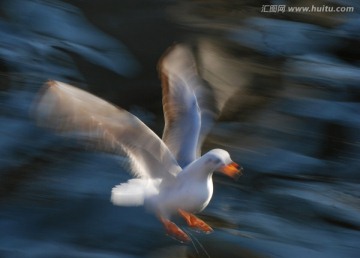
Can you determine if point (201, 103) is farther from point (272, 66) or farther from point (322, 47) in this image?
point (322, 47)

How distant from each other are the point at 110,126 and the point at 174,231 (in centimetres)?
25

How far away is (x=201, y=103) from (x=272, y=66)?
62 centimetres

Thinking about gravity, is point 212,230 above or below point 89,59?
below

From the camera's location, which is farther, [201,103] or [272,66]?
[272,66]

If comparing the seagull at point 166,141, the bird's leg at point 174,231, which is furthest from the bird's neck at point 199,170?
the bird's leg at point 174,231

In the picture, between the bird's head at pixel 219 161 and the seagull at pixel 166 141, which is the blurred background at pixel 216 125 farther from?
the bird's head at pixel 219 161

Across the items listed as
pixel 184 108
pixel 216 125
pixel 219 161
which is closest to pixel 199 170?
pixel 219 161

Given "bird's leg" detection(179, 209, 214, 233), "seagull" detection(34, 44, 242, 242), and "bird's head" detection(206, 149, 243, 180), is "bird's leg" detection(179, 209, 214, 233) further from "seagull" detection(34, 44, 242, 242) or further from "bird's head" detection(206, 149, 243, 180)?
"bird's head" detection(206, 149, 243, 180)

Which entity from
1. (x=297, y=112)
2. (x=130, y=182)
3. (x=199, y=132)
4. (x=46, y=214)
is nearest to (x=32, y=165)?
(x=46, y=214)

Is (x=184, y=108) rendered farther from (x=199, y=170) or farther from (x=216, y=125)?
(x=216, y=125)

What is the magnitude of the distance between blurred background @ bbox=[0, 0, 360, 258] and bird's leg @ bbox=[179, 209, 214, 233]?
2 cm

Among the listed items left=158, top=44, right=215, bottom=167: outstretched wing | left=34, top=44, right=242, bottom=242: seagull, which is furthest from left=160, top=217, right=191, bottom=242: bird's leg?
left=158, top=44, right=215, bottom=167: outstretched wing

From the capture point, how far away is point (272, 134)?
1.90m

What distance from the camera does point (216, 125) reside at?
1.87 metres
